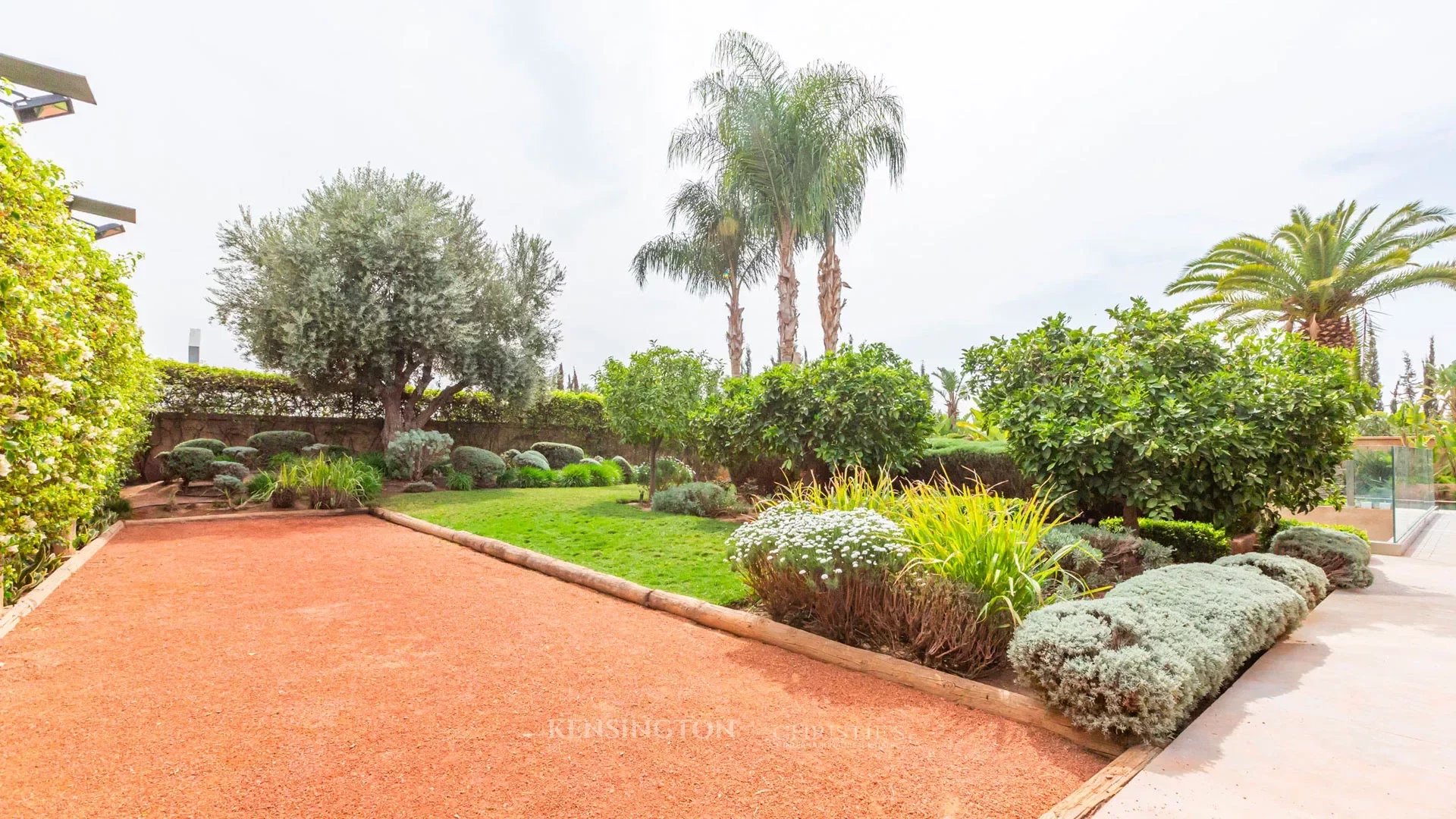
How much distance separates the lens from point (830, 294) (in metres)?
14.2

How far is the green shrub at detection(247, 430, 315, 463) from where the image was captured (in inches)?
504

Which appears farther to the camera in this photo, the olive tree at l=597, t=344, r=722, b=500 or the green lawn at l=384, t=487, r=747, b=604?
the olive tree at l=597, t=344, r=722, b=500

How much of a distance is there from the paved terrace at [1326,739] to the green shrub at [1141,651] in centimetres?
16

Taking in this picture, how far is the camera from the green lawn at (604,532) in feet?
18.2

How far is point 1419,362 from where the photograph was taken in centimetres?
4169

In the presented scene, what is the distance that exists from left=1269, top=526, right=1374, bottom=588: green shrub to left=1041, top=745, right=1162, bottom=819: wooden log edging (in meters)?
5.33

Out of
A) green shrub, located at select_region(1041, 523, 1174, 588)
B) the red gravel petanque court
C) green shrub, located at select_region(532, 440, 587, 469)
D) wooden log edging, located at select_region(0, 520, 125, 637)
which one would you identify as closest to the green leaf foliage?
wooden log edging, located at select_region(0, 520, 125, 637)

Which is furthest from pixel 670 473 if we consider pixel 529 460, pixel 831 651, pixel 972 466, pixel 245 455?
pixel 831 651

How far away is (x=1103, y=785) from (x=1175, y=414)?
4.61 meters

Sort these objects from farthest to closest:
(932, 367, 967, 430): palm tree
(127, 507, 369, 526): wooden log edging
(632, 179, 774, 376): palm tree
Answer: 1. (932, 367, 967, 430): palm tree
2. (632, 179, 774, 376): palm tree
3. (127, 507, 369, 526): wooden log edging

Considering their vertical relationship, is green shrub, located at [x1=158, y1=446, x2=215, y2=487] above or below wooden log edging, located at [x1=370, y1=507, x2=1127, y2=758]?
above

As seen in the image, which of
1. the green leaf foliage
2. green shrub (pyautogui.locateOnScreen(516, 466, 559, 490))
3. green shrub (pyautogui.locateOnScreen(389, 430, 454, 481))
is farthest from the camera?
green shrub (pyautogui.locateOnScreen(516, 466, 559, 490))

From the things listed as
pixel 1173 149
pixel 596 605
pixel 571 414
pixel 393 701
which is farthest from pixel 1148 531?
pixel 571 414

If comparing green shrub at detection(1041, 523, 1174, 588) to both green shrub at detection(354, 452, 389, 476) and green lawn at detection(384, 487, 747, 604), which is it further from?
green shrub at detection(354, 452, 389, 476)
